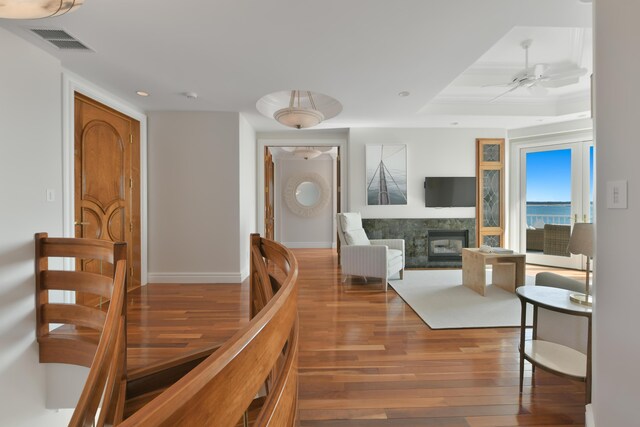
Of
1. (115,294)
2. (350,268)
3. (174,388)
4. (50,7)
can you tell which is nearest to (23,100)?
(50,7)

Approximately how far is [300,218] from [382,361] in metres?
5.74

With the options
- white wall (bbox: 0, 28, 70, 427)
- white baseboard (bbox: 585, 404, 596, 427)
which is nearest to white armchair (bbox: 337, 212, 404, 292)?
white baseboard (bbox: 585, 404, 596, 427)

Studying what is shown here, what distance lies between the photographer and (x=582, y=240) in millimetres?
1731

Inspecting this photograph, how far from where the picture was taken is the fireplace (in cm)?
512

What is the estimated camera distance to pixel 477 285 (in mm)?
3639

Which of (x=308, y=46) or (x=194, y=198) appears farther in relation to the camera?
(x=194, y=198)

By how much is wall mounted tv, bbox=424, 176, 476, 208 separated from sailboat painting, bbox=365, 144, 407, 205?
46cm

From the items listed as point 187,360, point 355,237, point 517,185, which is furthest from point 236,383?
point 517,185

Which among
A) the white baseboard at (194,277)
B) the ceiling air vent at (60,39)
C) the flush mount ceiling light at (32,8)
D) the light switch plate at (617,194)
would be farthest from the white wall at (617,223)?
the white baseboard at (194,277)

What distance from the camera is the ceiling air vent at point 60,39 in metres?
2.12

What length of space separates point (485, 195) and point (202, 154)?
4669 millimetres

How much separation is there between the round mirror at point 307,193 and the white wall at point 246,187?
2.53 metres

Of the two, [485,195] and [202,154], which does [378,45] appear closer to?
[202,154]

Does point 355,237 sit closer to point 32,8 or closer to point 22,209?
point 22,209
